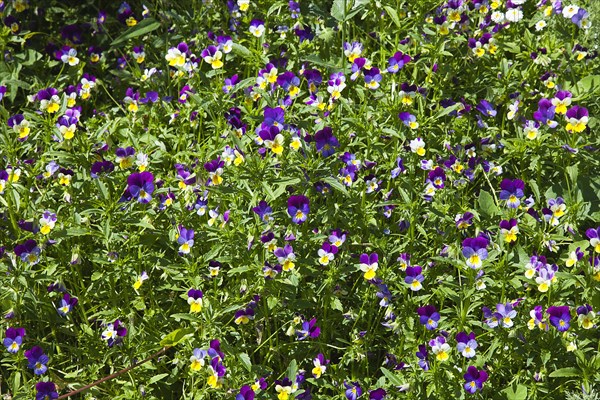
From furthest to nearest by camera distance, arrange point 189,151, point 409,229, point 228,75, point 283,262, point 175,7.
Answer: point 175,7
point 228,75
point 189,151
point 409,229
point 283,262

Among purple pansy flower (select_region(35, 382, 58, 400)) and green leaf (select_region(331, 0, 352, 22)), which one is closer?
purple pansy flower (select_region(35, 382, 58, 400))

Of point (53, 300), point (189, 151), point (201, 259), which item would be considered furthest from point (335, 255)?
point (53, 300)

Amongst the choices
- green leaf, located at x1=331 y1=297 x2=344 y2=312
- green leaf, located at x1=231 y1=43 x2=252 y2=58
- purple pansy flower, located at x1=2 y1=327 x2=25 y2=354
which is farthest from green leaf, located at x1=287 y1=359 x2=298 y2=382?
green leaf, located at x1=231 y1=43 x2=252 y2=58

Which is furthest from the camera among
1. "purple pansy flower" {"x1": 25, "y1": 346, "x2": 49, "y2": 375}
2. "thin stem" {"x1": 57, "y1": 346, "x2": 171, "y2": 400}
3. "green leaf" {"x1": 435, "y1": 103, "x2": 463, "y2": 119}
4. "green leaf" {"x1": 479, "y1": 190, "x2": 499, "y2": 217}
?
"green leaf" {"x1": 435, "y1": 103, "x2": 463, "y2": 119}

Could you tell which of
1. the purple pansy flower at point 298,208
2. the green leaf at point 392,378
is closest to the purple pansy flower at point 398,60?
the purple pansy flower at point 298,208

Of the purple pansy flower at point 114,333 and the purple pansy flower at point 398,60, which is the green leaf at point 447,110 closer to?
the purple pansy flower at point 398,60

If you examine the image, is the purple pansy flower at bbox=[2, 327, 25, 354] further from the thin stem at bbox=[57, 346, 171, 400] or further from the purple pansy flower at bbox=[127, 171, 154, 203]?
the purple pansy flower at bbox=[127, 171, 154, 203]

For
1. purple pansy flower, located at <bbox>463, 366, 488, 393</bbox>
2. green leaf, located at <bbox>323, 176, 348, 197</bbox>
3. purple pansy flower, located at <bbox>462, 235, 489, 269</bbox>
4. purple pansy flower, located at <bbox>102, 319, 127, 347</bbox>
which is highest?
green leaf, located at <bbox>323, 176, 348, 197</bbox>

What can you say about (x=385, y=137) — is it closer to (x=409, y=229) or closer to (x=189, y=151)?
(x=409, y=229)
